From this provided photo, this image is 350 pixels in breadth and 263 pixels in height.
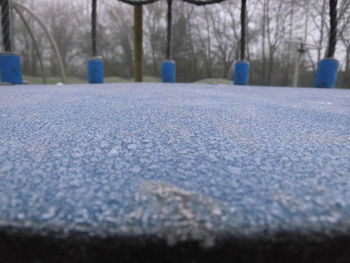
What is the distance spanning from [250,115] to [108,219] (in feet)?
1.24

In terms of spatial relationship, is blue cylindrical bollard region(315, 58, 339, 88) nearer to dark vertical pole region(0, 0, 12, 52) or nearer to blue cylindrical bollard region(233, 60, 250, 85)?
blue cylindrical bollard region(233, 60, 250, 85)

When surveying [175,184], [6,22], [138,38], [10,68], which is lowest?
[175,184]

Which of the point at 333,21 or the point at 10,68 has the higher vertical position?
the point at 333,21

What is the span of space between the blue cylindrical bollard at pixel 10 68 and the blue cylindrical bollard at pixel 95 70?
20.6 inches

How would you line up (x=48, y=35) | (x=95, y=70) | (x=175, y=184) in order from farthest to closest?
(x=48, y=35) < (x=95, y=70) < (x=175, y=184)

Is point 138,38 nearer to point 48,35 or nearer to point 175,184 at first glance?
point 48,35

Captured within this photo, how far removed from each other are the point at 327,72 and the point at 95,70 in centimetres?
188

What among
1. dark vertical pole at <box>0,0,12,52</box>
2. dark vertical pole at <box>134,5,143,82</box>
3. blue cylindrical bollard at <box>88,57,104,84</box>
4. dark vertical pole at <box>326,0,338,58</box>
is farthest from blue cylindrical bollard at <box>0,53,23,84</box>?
dark vertical pole at <box>326,0,338,58</box>

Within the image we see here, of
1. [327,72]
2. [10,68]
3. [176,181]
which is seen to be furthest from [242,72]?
[176,181]

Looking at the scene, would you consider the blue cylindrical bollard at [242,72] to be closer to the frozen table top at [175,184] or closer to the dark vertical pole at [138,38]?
the dark vertical pole at [138,38]

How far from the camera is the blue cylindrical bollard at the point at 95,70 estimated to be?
2092mm

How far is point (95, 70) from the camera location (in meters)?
2.09

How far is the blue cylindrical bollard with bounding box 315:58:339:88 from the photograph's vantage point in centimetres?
190

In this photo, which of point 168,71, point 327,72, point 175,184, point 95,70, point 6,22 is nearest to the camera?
point 175,184
